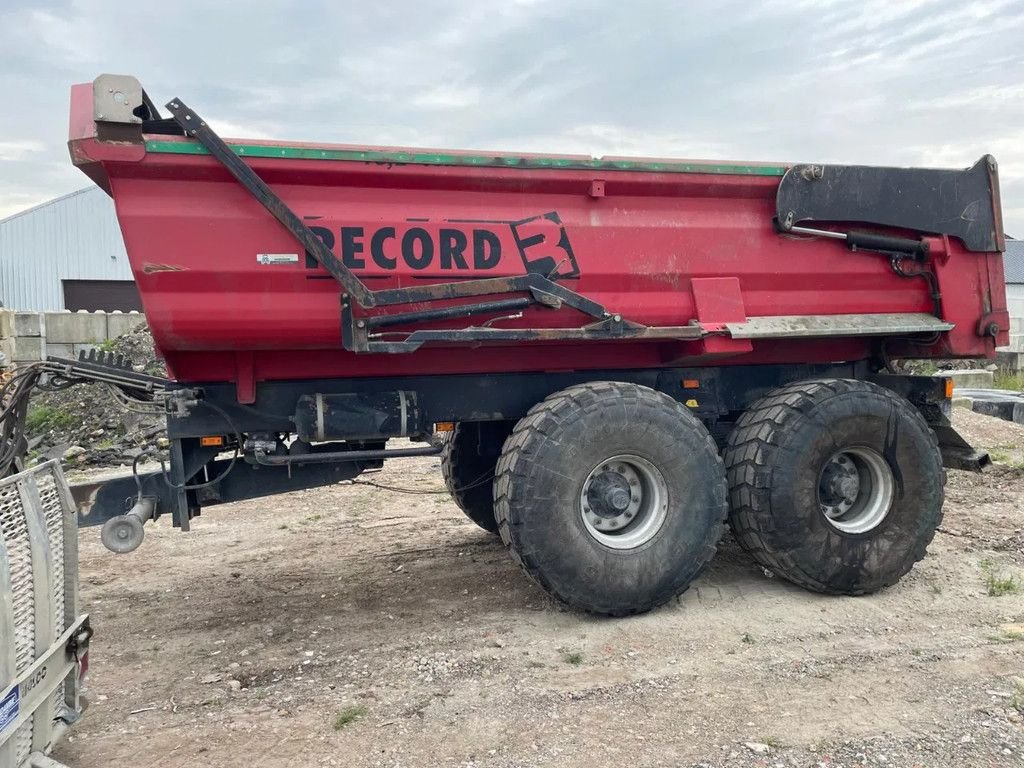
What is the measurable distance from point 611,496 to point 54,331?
1004 cm

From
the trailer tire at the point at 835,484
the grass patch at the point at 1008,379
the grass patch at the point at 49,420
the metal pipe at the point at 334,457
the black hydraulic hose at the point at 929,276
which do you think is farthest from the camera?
the grass patch at the point at 1008,379

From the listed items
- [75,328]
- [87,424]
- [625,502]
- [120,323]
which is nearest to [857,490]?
[625,502]

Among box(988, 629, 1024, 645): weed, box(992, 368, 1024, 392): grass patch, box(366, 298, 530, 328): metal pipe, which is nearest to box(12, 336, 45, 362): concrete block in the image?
box(366, 298, 530, 328): metal pipe

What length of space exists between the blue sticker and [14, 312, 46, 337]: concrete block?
33.0 feet

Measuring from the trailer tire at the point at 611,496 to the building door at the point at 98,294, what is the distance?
71.9 feet

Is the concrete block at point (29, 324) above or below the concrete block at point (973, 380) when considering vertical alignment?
above

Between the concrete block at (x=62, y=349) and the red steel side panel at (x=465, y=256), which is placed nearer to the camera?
the red steel side panel at (x=465, y=256)

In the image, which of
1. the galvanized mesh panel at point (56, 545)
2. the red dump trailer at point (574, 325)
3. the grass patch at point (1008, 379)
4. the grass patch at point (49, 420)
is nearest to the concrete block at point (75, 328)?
the grass patch at point (49, 420)

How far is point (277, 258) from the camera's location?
3885mm

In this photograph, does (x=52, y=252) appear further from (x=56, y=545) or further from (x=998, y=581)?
(x=998, y=581)

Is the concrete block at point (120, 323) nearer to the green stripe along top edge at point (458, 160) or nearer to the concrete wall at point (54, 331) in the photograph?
the concrete wall at point (54, 331)

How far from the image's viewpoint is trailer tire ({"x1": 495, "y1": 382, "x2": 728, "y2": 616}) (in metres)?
4.09

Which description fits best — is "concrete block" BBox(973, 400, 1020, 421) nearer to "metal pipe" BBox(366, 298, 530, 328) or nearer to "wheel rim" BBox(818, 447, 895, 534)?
"wheel rim" BBox(818, 447, 895, 534)

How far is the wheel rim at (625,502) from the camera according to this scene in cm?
431
